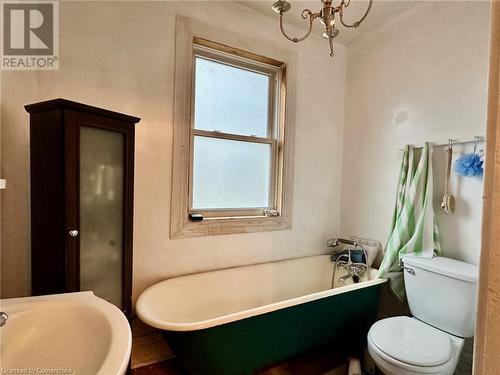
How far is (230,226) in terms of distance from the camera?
2219mm

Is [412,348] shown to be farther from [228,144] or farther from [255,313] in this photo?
[228,144]

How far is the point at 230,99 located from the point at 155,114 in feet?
2.27

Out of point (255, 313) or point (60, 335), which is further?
point (255, 313)

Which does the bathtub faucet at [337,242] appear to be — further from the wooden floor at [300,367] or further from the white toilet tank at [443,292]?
the wooden floor at [300,367]

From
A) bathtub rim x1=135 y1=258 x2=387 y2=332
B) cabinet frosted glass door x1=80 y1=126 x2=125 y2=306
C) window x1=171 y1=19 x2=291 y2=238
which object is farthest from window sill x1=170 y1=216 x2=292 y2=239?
cabinet frosted glass door x1=80 y1=126 x2=125 y2=306

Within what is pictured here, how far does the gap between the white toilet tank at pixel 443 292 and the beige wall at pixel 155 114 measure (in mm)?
982

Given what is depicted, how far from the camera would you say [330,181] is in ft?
8.79

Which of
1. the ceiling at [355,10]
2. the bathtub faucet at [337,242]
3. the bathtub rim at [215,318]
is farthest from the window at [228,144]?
the bathtub rim at [215,318]

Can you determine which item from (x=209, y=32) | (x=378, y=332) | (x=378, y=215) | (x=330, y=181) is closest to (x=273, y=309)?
(x=378, y=332)

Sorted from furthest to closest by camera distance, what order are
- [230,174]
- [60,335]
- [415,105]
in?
[230,174]
[415,105]
[60,335]

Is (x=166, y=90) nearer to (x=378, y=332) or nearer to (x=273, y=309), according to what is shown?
(x=273, y=309)

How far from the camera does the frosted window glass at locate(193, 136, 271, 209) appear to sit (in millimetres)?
2189

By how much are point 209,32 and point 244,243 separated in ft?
5.59

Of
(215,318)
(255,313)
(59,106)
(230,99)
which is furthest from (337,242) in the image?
(59,106)
